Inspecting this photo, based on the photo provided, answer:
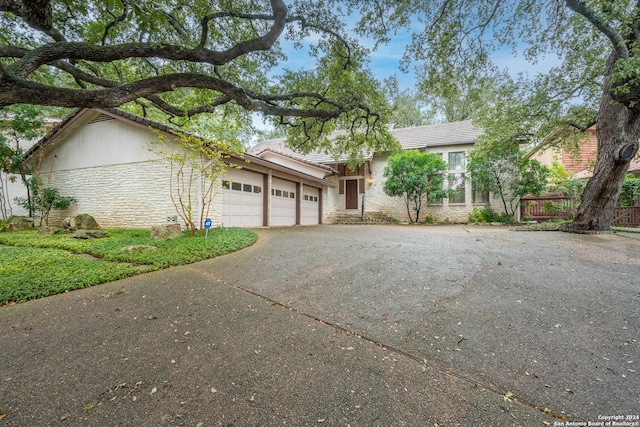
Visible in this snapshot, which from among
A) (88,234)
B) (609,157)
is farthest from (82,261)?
(609,157)

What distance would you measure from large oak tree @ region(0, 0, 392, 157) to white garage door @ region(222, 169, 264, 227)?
95.8 inches

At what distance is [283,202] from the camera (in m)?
12.5

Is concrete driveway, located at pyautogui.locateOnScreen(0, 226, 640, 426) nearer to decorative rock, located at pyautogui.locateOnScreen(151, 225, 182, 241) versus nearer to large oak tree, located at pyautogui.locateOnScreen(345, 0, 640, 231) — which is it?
decorative rock, located at pyautogui.locateOnScreen(151, 225, 182, 241)

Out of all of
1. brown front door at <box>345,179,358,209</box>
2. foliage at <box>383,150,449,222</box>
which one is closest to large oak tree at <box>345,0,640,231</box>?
foliage at <box>383,150,449,222</box>

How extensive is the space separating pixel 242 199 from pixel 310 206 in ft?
17.2

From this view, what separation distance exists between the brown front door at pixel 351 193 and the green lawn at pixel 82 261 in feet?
34.7

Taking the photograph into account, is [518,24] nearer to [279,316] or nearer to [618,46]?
[618,46]

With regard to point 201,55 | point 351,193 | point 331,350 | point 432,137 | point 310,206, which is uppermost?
point 432,137

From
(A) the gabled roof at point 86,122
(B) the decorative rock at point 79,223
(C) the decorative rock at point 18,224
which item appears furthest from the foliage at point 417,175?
(C) the decorative rock at point 18,224

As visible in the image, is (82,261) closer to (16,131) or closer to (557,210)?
(16,131)

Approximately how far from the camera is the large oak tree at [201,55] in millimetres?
4113

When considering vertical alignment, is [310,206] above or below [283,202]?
below

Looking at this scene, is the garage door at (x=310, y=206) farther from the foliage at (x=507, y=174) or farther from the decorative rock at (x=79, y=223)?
the decorative rock at (x=79, y=223)

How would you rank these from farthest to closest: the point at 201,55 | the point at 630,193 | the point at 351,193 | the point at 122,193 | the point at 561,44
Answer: the point at 351,193
the point at 630,193
the point at 122,193
the point at 561,44
the point at 201,55
